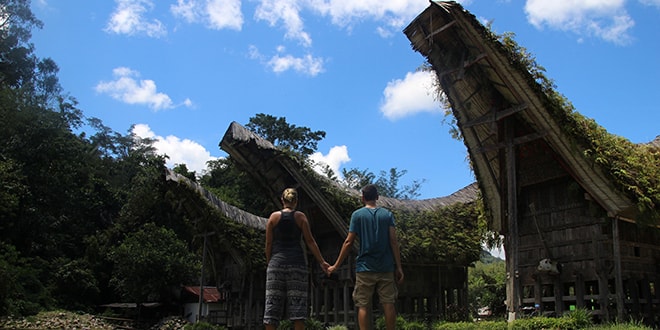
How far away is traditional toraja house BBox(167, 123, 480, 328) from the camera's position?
16969 mm

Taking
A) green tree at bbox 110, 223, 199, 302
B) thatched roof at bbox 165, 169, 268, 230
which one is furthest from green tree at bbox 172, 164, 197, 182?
thatched roof at bbox 165, 169, 268, 230

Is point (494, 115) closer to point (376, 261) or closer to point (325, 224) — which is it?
point (325, 224)

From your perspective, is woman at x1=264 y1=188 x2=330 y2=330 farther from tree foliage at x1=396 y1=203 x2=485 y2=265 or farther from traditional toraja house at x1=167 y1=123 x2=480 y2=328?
tree foliage at x1=396 y1=203 x2=485 y2=265

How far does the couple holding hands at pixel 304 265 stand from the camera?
5410 mm

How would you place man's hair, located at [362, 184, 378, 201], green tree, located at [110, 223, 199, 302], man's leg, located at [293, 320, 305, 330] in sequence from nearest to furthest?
man's leg, located at [293, 320, 305, 330] → man's hair, located at [362, 184, 378, 201] → green tree, located at [110, 223, 199, 302]

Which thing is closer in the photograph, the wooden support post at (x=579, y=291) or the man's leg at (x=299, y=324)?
the man's leg at (x=299, y=324)

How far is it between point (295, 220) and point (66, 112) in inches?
1957

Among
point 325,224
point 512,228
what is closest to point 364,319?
point 512,228

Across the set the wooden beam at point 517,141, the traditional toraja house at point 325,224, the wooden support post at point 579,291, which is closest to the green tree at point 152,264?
the traditional toraja house at point 325,224

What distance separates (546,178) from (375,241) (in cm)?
875

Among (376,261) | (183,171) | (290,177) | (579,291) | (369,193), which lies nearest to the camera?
(376,261)

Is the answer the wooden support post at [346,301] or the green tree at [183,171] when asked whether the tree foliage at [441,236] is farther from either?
the green tree at [183,171]

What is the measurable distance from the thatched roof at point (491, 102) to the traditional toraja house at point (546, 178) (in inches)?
0.9

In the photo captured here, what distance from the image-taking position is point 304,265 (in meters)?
5.63
